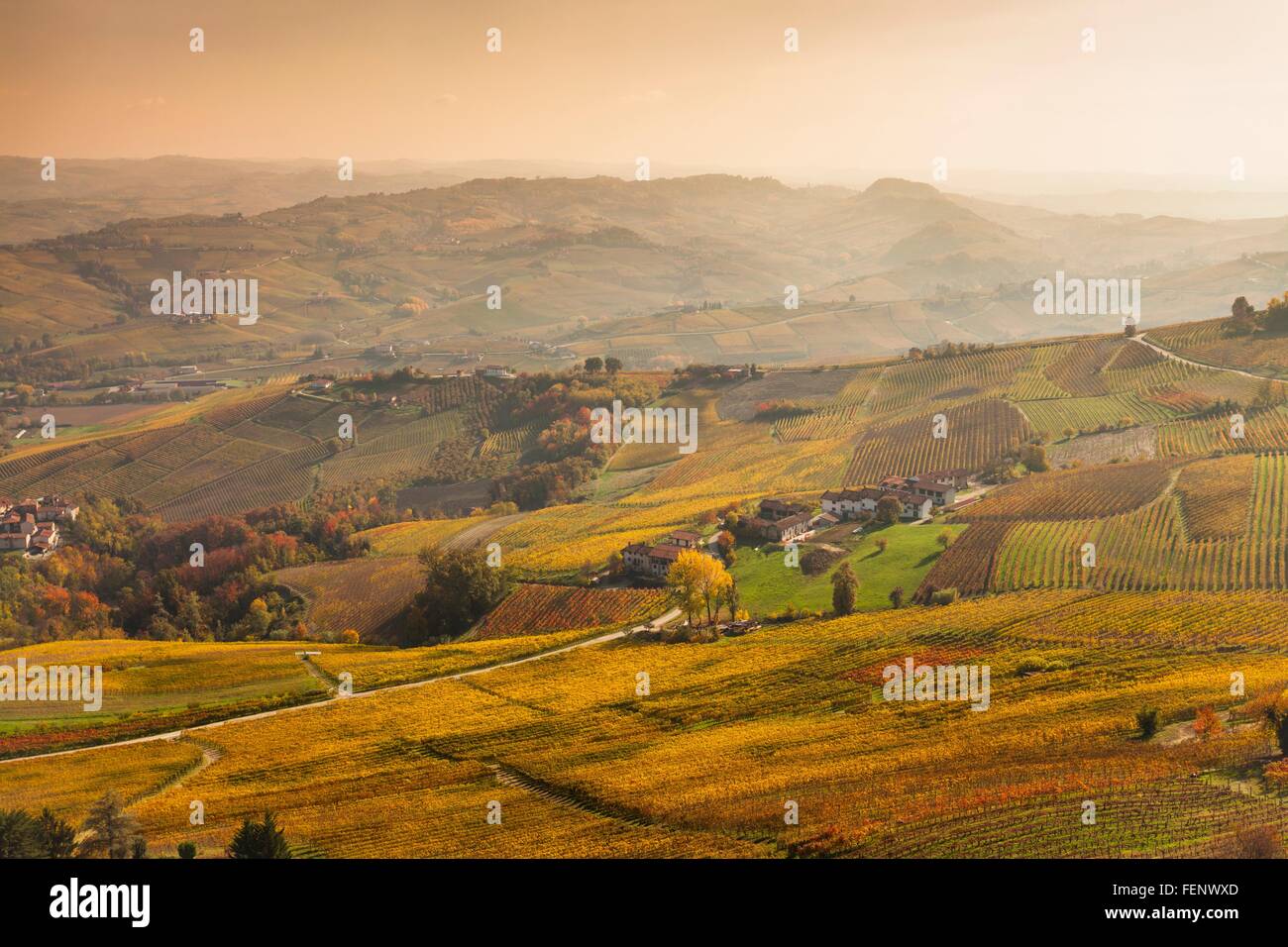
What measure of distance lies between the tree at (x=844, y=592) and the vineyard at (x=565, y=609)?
4751 mm

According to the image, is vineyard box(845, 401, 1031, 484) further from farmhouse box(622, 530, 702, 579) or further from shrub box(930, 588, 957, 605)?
shrub box(930, 588, 957, 605)

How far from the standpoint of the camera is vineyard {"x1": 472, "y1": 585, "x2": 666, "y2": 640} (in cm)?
2650

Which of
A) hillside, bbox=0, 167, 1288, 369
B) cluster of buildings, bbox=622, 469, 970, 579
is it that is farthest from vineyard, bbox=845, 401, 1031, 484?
hillside, bbox=0, 167, 1288, 369

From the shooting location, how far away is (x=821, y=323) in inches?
4636

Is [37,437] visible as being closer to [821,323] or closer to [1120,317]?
[821,323]

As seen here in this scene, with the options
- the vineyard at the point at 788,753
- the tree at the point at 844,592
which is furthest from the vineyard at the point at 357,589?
the tree at the point at 844,592

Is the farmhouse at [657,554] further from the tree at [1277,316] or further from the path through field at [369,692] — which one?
the tree at [1277,316]

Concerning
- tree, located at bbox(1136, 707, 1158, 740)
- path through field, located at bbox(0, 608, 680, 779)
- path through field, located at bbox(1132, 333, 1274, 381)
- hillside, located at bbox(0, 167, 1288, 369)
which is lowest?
path through field, located at bbox(0, 608, 680, 779)

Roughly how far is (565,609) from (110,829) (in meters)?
15.5

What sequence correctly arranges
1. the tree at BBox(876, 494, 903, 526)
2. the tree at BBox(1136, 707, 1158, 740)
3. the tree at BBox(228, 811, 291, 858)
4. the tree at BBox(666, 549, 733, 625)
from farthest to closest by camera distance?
the tree at BBox(876, 494, 903, 526) < the tree at BBox(666, 549, 733, 625) < the tree at BBox(1136, 707, 1158, 740) < the tree at BBox(228, 811, 291, 858)

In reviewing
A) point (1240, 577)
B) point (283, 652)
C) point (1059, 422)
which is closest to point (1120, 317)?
point (1059, 422)

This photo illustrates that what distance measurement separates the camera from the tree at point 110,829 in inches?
488

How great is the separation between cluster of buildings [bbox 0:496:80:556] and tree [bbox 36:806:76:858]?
116 ft
